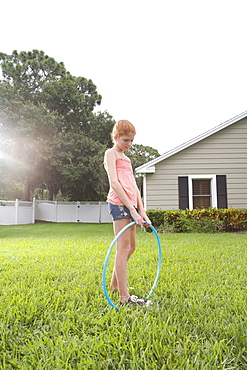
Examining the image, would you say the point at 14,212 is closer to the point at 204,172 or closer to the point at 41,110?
the point at 41,110

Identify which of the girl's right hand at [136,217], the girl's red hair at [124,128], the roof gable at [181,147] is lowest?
the girl's right hand at [136,217]

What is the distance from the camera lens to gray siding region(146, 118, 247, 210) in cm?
921

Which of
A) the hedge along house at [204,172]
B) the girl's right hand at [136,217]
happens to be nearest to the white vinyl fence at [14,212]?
the hedge along house at [204,172]

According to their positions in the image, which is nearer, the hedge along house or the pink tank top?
the pink tank top

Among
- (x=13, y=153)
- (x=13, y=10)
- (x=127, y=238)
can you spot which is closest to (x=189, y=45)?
(x=13, y=10)

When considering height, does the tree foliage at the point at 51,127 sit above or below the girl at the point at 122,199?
above

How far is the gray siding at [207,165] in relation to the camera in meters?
9.21

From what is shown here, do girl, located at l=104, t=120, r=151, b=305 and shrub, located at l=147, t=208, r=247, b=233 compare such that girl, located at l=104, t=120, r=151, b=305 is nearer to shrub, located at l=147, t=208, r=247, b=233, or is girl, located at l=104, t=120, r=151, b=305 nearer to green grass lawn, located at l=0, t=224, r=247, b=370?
green grass lawn, located at l=0, t=224, r=247, b=370

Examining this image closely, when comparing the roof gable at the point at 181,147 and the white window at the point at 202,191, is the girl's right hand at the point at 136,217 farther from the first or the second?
the white window at the point at 202,191

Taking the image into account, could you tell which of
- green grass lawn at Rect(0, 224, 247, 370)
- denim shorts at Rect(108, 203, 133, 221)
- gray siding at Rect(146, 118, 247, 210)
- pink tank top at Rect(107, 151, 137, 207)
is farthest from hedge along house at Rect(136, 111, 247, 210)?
denim shorts at Rect(108, 203, 133, 221)

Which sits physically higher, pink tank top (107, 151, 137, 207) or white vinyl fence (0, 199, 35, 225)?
pink tank top (107, 151, 137, 207)

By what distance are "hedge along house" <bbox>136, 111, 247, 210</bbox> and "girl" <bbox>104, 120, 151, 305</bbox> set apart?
6.95 metres

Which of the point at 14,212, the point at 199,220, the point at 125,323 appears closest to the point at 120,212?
the point at 125,323

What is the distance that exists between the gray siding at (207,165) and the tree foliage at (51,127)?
8.14 meters
